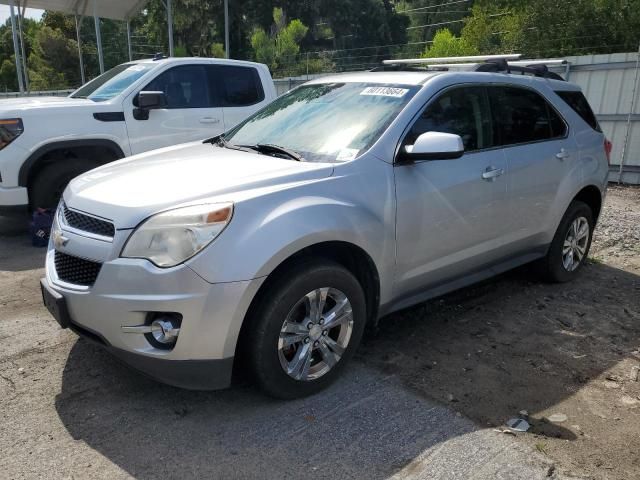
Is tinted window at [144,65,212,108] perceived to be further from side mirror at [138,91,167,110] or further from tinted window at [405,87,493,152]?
tinted window at [405,87,493,152]

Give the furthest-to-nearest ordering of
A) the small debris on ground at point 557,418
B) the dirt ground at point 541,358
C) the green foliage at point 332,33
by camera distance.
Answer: the green foliage at point 332,33 < the small debris on ground at point 557,418 < the dirt ground at point 541,358

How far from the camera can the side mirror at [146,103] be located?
638cm

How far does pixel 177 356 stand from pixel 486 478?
5.10 feet

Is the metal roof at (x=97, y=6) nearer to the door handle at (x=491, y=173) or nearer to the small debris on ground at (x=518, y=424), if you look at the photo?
the door handle at (x=491, y=173)

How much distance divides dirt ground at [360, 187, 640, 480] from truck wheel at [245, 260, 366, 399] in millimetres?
523

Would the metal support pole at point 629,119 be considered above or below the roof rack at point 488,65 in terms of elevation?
below

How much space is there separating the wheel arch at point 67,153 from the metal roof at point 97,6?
11.6 meters

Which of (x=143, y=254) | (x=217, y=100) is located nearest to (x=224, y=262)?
(x=143, y=254)

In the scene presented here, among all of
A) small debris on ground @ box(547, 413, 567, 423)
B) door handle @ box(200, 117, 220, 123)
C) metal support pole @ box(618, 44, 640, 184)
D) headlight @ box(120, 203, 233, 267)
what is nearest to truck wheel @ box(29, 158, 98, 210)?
door handle @ box(200, 117, 220, 123)

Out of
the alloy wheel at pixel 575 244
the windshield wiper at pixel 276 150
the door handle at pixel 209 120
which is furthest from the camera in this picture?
the door handle at pixel 209 120

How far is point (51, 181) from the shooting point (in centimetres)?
618

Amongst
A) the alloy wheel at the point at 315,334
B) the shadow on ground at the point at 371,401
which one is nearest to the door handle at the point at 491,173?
the shadow on ground at the point at 371,401

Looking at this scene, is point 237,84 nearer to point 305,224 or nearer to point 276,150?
point 276,150

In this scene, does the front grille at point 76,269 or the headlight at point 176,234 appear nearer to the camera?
the headlight at point 176,234
